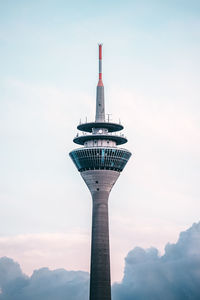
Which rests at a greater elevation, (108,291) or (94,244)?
(94,244)

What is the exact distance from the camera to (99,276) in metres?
197

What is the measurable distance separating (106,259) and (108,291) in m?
9.34

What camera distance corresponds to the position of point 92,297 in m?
197

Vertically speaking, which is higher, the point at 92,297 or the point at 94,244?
the point at 94,244

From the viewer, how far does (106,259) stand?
19888 cm

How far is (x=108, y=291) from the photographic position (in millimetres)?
197875

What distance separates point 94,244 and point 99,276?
949cm

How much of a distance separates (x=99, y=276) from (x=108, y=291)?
17.6 feet

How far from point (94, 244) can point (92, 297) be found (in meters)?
15.4

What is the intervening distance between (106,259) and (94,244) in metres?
5.66

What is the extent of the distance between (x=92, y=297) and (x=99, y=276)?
21.1 feet

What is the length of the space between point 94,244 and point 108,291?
14327 millimetres
